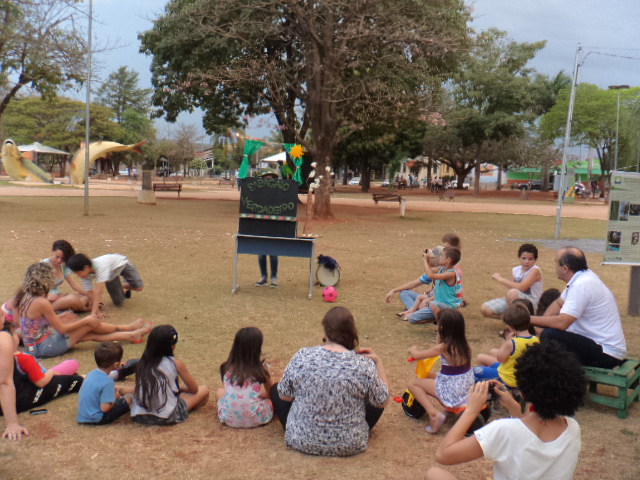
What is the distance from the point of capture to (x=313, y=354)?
137 inches

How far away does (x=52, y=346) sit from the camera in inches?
210

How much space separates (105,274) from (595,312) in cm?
499

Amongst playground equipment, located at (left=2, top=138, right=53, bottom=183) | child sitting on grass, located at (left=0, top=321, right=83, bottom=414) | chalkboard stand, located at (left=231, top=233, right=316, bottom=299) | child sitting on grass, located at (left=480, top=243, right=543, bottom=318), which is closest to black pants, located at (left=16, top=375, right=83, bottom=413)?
child sitting on grass, located at (left=0, top=321, right=83, bottom=414)

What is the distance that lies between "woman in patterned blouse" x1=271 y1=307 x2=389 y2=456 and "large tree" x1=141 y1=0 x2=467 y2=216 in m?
15.1

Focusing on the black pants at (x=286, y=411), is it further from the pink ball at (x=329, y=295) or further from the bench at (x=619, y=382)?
the pink ball at (x=329, y=295)

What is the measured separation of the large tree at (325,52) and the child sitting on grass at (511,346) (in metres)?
14.3

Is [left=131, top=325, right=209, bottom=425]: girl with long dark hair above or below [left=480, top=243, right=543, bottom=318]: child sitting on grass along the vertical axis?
below

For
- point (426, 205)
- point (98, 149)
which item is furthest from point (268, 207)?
point (98, 149)

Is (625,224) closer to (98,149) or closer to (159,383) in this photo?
(159,383)

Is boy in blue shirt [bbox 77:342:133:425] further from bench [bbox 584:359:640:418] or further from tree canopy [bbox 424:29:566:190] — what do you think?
tree canopy [bbox 424:29:566:190]

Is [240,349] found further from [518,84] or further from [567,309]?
[518,84]

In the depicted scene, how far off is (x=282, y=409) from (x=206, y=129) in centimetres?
2498

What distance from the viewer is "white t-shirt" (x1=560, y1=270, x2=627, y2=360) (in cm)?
448

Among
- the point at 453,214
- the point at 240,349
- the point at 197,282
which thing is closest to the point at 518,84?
the point at 453,214
